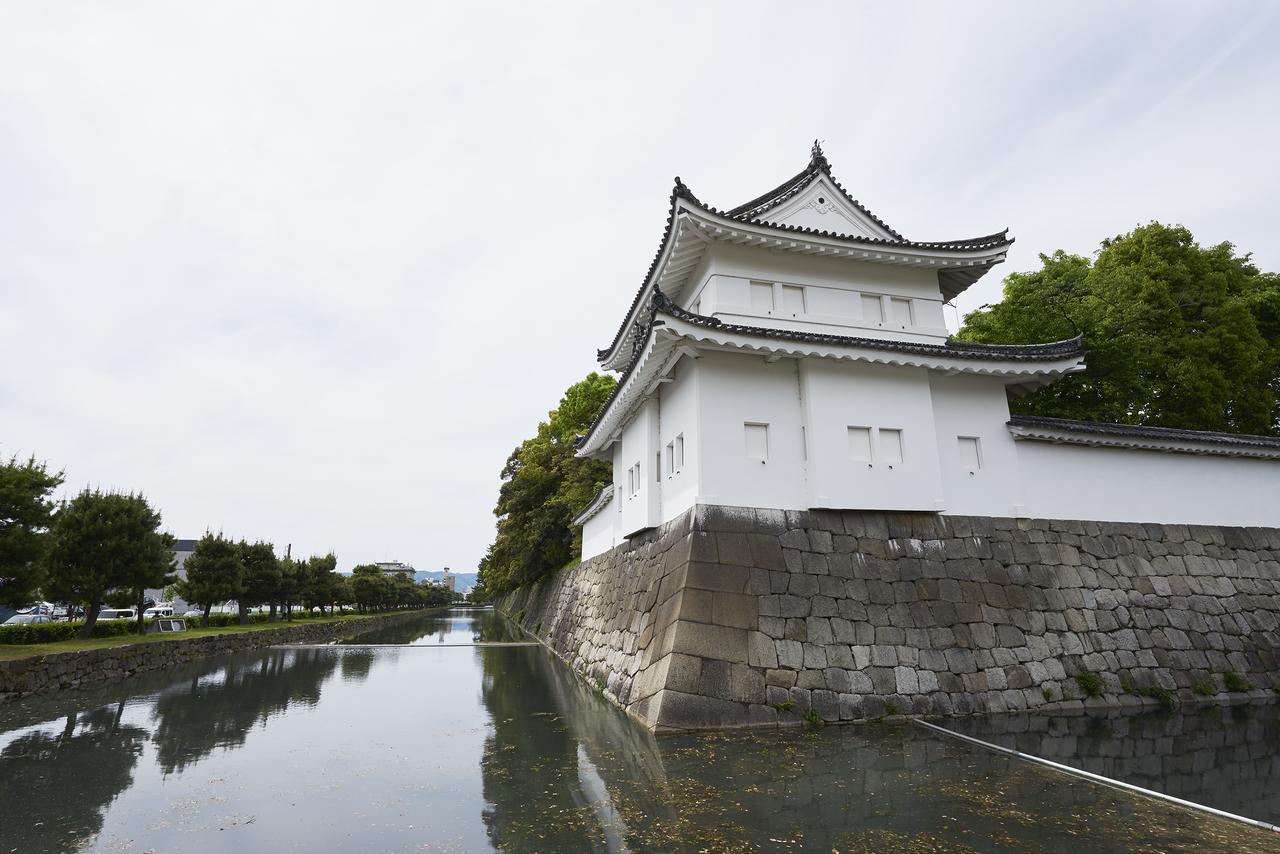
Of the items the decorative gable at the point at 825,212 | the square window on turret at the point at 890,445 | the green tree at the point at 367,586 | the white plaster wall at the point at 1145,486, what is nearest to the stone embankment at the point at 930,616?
the white plaster wall at the point at 1145,486

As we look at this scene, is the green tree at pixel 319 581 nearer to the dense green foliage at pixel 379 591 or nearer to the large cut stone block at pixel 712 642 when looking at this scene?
the dense green foliage at pixel 379 591

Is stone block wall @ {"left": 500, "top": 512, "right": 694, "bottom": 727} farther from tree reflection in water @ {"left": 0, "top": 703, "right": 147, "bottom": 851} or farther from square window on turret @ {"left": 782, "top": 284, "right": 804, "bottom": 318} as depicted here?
tree reflection in water @ {"left": 0, "top": 703, "right": 147, "bottom": 851}

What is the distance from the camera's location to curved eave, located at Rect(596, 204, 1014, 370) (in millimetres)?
9648

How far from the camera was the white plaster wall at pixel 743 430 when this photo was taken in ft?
28.5

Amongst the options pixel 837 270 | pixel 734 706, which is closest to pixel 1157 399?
pixel 837 270

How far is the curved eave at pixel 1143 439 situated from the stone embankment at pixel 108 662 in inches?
683

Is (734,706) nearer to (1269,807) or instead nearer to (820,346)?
(1269,807)

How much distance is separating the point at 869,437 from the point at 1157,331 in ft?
40.9

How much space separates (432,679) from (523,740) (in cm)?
662

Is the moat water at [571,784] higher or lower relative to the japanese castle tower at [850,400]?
lower

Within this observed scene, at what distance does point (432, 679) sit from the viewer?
12766 mm

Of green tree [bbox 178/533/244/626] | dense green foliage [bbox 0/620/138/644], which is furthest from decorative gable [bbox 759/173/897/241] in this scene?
green tree [bbox 178/533/244/626]

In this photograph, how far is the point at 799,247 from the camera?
399 inches

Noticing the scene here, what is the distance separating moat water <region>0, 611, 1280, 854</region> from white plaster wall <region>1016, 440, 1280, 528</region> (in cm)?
326
